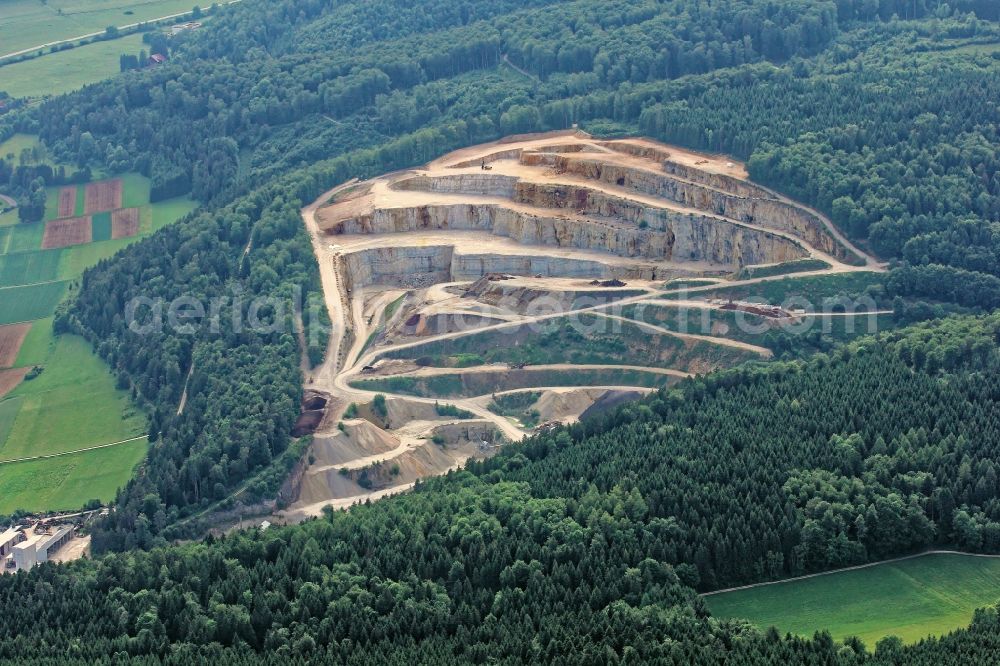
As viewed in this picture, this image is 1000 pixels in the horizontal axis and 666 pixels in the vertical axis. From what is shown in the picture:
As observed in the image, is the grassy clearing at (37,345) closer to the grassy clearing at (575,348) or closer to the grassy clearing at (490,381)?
the grassy clearing at (490,381)

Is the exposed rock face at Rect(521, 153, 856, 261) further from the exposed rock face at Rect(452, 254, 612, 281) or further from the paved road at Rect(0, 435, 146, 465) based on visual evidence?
the paved road at Rect(0, 435, 146, 465)

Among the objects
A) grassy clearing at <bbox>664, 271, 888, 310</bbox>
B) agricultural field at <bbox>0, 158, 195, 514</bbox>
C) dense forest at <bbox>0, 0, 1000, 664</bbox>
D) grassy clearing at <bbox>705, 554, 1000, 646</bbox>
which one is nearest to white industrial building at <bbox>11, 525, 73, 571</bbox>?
dense forest at <bbox>0, 0, 1000, 664</bbox>

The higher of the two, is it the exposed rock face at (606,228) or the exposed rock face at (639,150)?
the exposed rock face at (639,150)

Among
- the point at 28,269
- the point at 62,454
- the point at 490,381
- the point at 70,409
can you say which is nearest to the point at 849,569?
the point at 490,381

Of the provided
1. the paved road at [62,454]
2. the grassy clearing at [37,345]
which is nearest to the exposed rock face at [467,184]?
the grassy clearing at [37,345]

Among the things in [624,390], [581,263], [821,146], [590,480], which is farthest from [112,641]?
[821,146]

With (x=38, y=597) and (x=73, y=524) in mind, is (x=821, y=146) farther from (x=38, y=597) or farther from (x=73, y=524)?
(x=38, y=597)

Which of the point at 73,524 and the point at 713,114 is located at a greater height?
the point at 713,114
